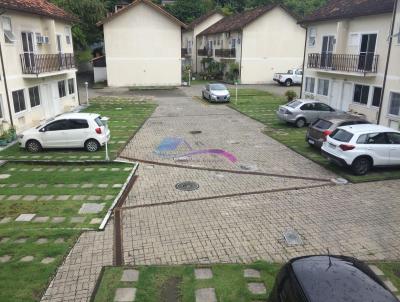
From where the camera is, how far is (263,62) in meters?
42.7

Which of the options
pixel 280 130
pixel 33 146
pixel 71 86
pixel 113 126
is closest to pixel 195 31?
pixel 71 86

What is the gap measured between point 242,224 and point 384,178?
6600 mm

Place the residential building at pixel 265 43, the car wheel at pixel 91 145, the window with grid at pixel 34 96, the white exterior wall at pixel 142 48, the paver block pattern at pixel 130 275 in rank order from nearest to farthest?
the paver block pattern at pixel 130 275
the car wheel at pixel 91 145
the window with grid at pixel 34 96
the white exterior wall at pixel 142 48
the residential building at pixel 265 43

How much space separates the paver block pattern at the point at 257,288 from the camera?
652cm

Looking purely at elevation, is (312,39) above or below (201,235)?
above

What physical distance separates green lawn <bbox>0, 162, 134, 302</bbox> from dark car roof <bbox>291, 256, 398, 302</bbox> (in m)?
4.78

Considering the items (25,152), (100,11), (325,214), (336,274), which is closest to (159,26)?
(100,11)

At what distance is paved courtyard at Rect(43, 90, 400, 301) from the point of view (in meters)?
7.86

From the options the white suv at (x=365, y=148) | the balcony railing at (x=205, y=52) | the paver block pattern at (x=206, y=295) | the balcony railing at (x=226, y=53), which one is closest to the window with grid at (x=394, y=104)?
the white suv at (x=365, y=148)

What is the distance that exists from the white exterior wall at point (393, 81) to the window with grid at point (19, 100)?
64.2ft

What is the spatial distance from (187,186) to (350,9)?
17412mm

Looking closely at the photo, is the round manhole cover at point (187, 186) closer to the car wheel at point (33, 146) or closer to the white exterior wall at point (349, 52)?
the car wheel at point (33, 146)

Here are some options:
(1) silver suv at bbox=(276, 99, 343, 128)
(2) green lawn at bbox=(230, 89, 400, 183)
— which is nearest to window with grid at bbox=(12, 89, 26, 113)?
(2) green lawn at bbox=(230, 89, 400, 183)

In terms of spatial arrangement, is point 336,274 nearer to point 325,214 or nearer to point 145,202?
point 325,214
